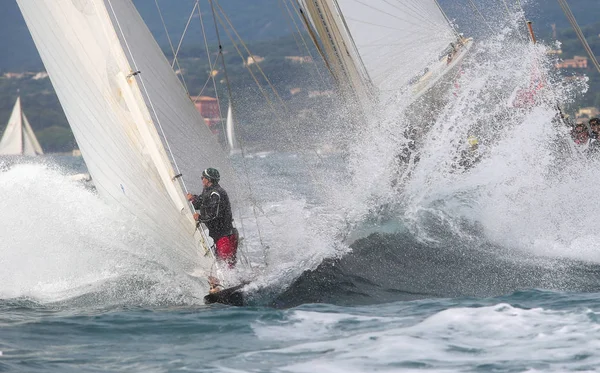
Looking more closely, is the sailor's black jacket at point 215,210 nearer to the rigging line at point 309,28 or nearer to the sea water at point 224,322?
the sea water at point 224,322

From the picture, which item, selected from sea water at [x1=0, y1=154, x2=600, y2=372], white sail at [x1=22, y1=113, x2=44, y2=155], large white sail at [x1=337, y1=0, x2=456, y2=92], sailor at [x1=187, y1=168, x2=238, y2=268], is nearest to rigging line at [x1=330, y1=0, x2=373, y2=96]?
large white sail at [x1=337, y1=0, x2=456, y2=92]

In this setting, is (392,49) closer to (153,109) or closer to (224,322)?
(153,109)

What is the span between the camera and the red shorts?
10484 mm

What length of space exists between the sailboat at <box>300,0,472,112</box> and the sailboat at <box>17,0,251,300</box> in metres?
6.95

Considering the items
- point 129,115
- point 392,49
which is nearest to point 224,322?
point 129,115

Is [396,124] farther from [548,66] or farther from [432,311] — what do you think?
[432,311]

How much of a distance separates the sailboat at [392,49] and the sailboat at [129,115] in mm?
6947

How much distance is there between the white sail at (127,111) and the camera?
1023 centimetres

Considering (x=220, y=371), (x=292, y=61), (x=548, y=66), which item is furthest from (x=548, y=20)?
(x=220, y=371)

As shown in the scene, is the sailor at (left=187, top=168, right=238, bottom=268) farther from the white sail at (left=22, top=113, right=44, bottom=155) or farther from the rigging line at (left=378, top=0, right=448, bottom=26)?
the white sail at (left=22, top=113, right=44, bottom=155)

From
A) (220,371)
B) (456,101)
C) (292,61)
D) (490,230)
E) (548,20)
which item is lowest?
(220,371)

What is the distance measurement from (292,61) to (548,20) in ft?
224

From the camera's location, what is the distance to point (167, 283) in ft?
35.4

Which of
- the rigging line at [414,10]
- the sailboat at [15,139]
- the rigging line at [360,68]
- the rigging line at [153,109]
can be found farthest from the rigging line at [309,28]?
the sailboat at [15,139]
